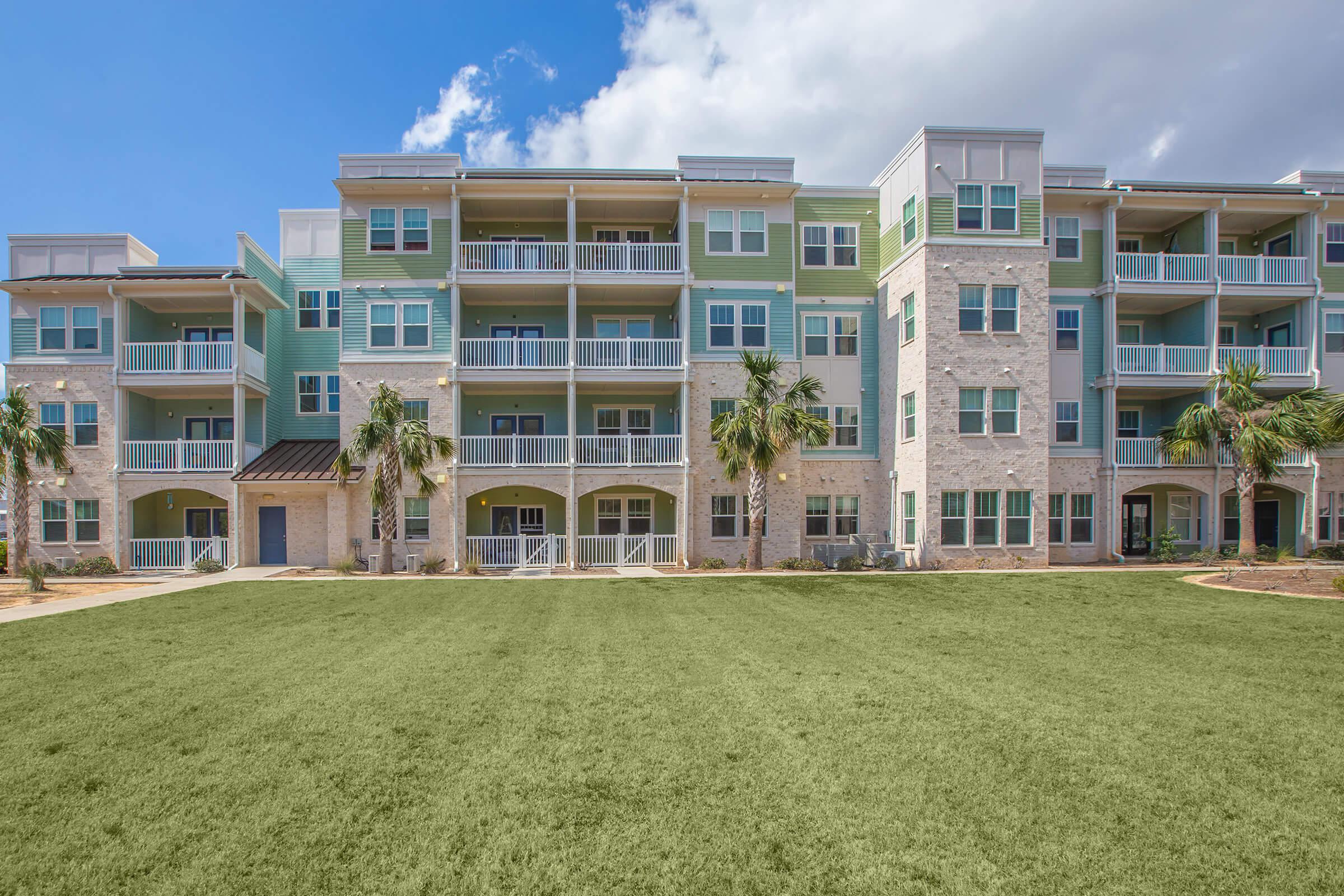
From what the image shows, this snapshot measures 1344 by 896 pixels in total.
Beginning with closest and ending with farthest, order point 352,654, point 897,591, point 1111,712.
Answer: point 1111,712 < point 352,654 < point 897,591

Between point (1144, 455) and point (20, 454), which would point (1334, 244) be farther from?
point (20, 454)

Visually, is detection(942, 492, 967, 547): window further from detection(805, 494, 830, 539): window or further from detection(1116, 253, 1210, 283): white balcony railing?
detection(1116, 253, 1210, 283): white balcony railing

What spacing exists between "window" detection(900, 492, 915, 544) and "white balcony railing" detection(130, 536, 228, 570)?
23169 mm

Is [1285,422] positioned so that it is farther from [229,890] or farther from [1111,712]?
[229,890]

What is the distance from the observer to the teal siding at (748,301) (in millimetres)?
24516

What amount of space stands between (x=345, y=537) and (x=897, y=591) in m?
17.5

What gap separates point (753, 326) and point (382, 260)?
13190mm

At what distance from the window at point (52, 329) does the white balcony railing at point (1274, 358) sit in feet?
134

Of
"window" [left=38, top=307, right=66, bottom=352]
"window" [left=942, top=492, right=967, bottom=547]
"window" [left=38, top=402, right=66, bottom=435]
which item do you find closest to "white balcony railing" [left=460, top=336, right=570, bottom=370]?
"window" [left=942, top=492, right=967, bottom=547]

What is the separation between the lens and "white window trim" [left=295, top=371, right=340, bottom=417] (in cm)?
2662

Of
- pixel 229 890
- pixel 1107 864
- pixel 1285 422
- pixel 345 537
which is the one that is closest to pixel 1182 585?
pixel 1285 422

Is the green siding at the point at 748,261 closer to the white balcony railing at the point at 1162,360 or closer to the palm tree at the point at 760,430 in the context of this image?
the palm tree at the point at 760,430

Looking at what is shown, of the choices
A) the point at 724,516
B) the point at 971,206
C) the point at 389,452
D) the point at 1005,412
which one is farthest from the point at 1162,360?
the point at 389,452

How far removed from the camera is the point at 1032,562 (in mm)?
22844
